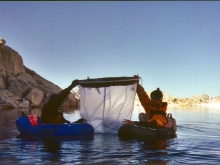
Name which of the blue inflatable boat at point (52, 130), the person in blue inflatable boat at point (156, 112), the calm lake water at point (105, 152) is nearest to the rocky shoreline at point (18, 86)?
the blue inflatable boat at point (52, 130)

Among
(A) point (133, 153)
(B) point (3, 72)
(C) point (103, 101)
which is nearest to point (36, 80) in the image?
(B) point (3, 72)

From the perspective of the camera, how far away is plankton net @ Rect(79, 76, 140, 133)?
45.2 ft

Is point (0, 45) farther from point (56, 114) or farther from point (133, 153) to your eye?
point (133, 153)

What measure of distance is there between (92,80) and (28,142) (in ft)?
13.8

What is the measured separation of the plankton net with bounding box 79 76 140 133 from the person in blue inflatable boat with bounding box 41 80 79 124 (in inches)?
51.5

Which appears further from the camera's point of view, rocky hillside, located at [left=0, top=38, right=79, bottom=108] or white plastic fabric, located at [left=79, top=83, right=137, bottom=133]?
rocky hillside, located at [left=0, top=38, right=79, bottom=108]

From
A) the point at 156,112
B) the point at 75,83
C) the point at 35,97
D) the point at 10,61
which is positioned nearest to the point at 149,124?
the point at 156,112

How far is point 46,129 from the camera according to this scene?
39.9 ft

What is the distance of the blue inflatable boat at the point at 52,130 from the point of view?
1215 cm

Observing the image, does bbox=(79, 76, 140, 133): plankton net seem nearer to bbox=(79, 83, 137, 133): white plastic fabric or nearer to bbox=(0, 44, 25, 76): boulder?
bbox=(79, 83, 137, 133): white plastic fabric

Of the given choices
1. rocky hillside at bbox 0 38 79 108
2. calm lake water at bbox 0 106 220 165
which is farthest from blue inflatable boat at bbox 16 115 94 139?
rocky hillside at bbox 0 38 79 108

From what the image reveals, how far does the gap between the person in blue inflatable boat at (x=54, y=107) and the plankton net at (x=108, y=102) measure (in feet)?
4.29

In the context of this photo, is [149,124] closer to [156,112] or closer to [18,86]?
[156,112]

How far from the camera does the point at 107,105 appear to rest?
45.4ft
